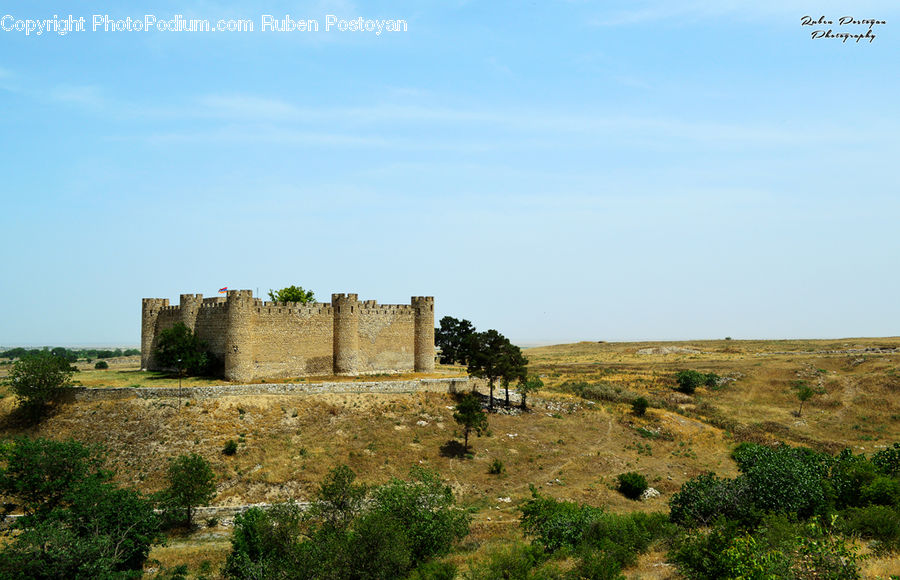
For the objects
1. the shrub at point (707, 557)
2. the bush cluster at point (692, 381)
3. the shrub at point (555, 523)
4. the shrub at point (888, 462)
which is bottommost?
the shrub at point (555, 523)

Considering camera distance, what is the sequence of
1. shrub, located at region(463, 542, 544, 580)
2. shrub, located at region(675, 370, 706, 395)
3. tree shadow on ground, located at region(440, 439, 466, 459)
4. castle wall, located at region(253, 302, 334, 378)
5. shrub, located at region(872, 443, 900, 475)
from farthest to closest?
shrub, located at region(675, 370, 706, 395) < castle wall, located at region(253, 302, 334, 378) < tree shadow on ground, located at region(440, 439, 466, 459) < shrub, located at region(872, 443, 900, 475) < shrub, located at region(463, 542, 544, 580)

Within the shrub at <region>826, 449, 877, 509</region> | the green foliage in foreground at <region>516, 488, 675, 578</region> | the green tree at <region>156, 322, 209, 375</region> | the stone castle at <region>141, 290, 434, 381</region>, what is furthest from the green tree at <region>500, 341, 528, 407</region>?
the green tree at <region>156, 322, 209, 375</region>

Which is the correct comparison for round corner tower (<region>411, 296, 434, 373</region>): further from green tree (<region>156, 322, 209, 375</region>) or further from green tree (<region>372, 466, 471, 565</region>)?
green tree (<region>372, 466, 471, 565</region>)

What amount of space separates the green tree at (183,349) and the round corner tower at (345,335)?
8620 millimetres

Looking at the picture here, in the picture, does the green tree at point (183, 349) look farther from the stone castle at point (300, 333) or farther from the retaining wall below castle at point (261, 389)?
the retaining wall below castle at point (261, 389)

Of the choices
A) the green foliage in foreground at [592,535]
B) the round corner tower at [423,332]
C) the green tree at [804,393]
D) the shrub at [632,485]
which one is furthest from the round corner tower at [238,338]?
the green tree at [804,393]

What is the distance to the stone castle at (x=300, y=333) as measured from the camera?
3928cm

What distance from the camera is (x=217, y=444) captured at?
3216 cm

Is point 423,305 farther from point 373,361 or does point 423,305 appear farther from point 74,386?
point 74,386

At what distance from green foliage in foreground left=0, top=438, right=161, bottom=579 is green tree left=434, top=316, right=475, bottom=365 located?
41331mm

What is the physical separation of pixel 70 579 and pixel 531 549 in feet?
50.3

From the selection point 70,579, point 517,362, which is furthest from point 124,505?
point 517,362

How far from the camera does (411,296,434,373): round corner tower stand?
4575cm

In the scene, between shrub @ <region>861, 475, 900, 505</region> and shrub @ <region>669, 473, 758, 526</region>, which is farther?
shrub @ <region>669, 473, 758, 526</region>
